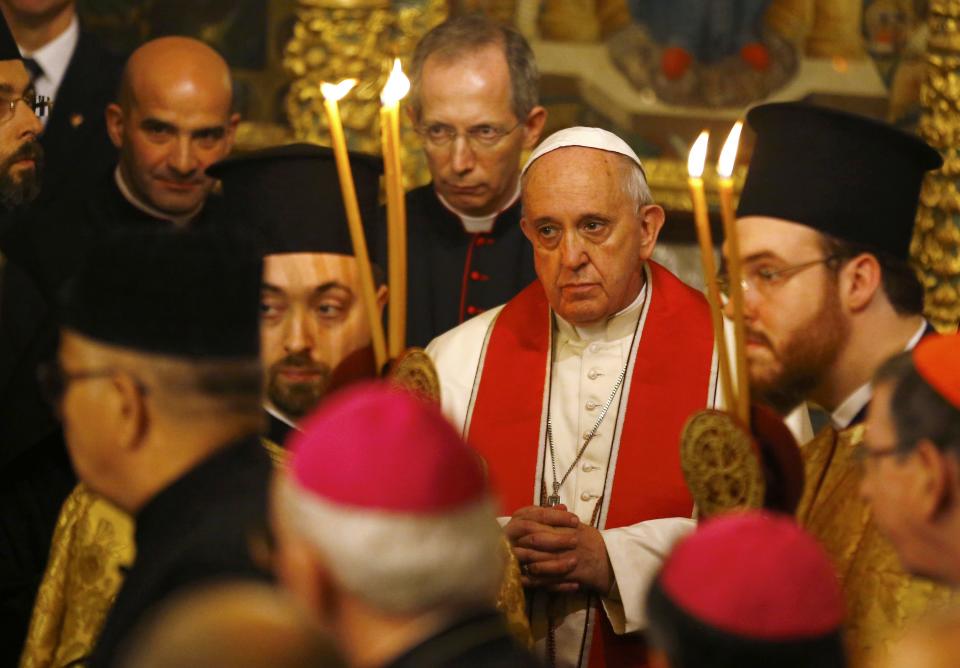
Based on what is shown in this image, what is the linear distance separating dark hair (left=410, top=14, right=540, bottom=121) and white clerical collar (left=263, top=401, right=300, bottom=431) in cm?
138

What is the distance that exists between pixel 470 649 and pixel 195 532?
0.74 metres

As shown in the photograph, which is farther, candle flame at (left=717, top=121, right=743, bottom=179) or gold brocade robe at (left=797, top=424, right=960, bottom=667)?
gold brocade robe at (left=797, top=424, right=960, bottom=667)

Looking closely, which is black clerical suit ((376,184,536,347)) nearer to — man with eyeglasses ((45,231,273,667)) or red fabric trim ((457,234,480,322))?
red fabric trim ((457,234,480,322))

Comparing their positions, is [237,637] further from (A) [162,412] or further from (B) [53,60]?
(B) [53,60]

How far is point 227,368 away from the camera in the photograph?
10.1 ft

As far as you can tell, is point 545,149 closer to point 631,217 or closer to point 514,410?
point 631,217

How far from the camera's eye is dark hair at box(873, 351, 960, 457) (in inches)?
120

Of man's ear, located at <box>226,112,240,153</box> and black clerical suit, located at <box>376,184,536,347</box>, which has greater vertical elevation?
man's ear, located at <box>226,112,240,153</box>

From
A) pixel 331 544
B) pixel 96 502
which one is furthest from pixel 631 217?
pixel 331 544

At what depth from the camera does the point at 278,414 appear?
4.83 m

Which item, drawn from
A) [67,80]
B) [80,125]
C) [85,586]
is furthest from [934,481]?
[67,80]

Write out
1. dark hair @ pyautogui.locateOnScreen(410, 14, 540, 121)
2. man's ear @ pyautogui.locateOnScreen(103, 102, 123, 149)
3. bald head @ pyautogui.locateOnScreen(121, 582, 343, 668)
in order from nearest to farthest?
bald head @ pyautogui.locateOnScreen(121, 582, 343, 668) < dark hair @ pyautogui.locateOnScreen(410, 14, 540, 121) < man's ear @ pyautogui.locateOnScreen(103, 102, 123, 149)

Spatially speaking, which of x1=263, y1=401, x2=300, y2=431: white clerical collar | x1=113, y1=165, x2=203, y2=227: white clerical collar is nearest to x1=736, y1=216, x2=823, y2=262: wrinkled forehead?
x1=263, y1=401, x2=300, y2=431: white clerical collar

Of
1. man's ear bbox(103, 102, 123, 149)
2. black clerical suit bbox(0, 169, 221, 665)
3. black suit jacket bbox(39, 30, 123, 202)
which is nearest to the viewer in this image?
black clerical suit bbox(0, 169, 221, 665)
